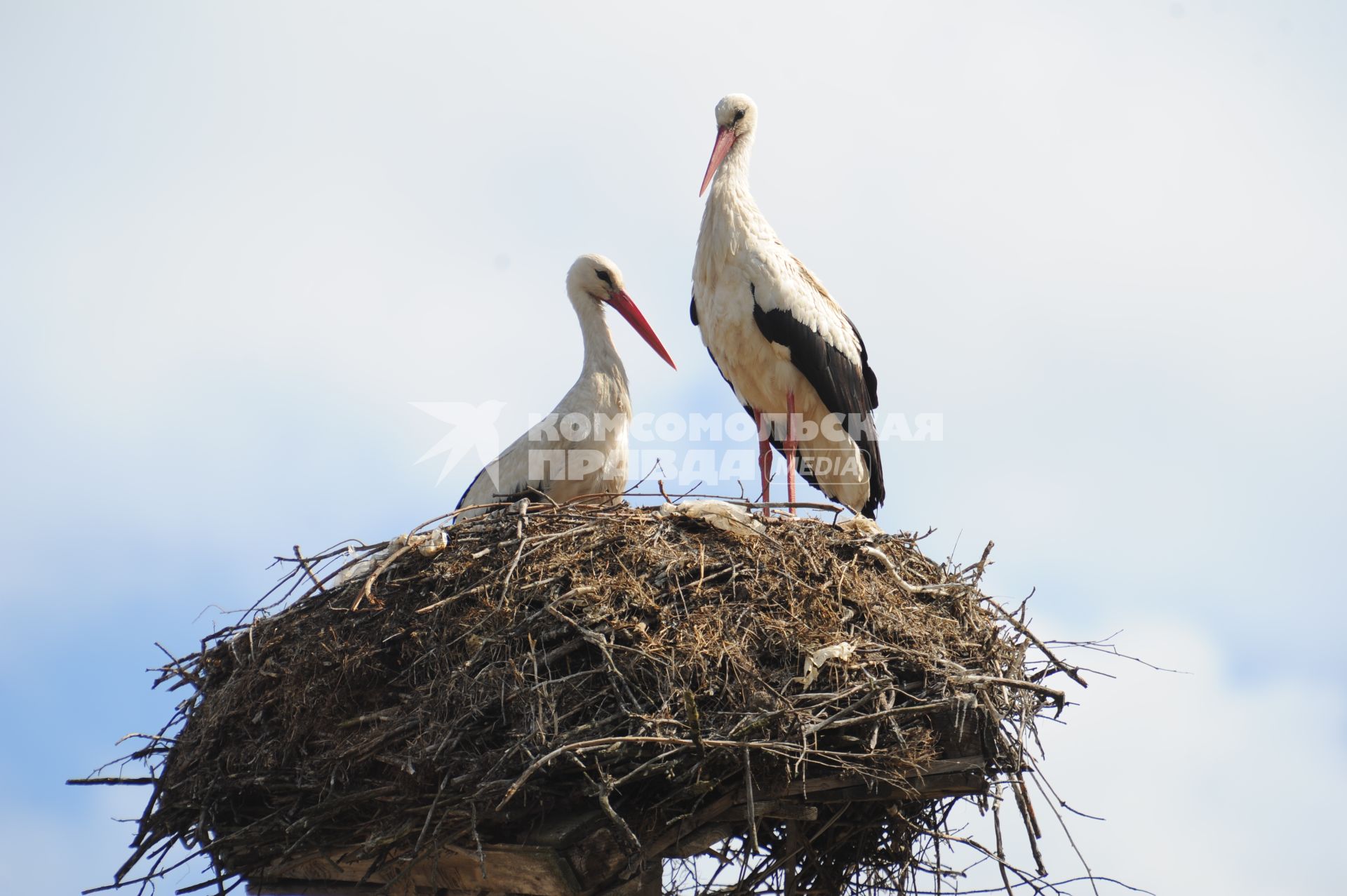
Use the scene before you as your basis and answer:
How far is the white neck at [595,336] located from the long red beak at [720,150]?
0.84 m

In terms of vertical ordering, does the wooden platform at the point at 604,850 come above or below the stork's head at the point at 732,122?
below

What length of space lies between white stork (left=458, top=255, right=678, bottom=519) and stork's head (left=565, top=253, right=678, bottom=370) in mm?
247

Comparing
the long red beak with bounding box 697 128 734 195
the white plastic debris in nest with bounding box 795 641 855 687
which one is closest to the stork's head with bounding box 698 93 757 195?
the long red beak with bounding box 697 128 734 195

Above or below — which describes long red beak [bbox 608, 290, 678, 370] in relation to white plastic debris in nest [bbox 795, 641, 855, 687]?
above

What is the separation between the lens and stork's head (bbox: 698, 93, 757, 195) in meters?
6.54

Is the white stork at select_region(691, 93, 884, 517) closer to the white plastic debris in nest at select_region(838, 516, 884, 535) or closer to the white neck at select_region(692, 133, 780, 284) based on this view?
the white neck at select_region(692, 133, 780, 284)

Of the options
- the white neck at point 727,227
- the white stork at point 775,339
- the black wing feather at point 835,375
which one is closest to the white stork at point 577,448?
the white stork at point 775,339

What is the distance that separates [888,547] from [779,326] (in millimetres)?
1665

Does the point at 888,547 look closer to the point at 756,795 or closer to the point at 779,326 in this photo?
the point at 756,795

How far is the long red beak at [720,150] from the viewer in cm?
644

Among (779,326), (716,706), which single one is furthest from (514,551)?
(779,326)

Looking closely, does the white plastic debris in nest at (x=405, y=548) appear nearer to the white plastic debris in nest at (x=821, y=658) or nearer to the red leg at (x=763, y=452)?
the white plastic debris in nest at (x=821, y=658)

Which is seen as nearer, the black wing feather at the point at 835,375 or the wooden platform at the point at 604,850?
the wooden platform at the point at 604,850

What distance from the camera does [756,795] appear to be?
3674 millimetres
